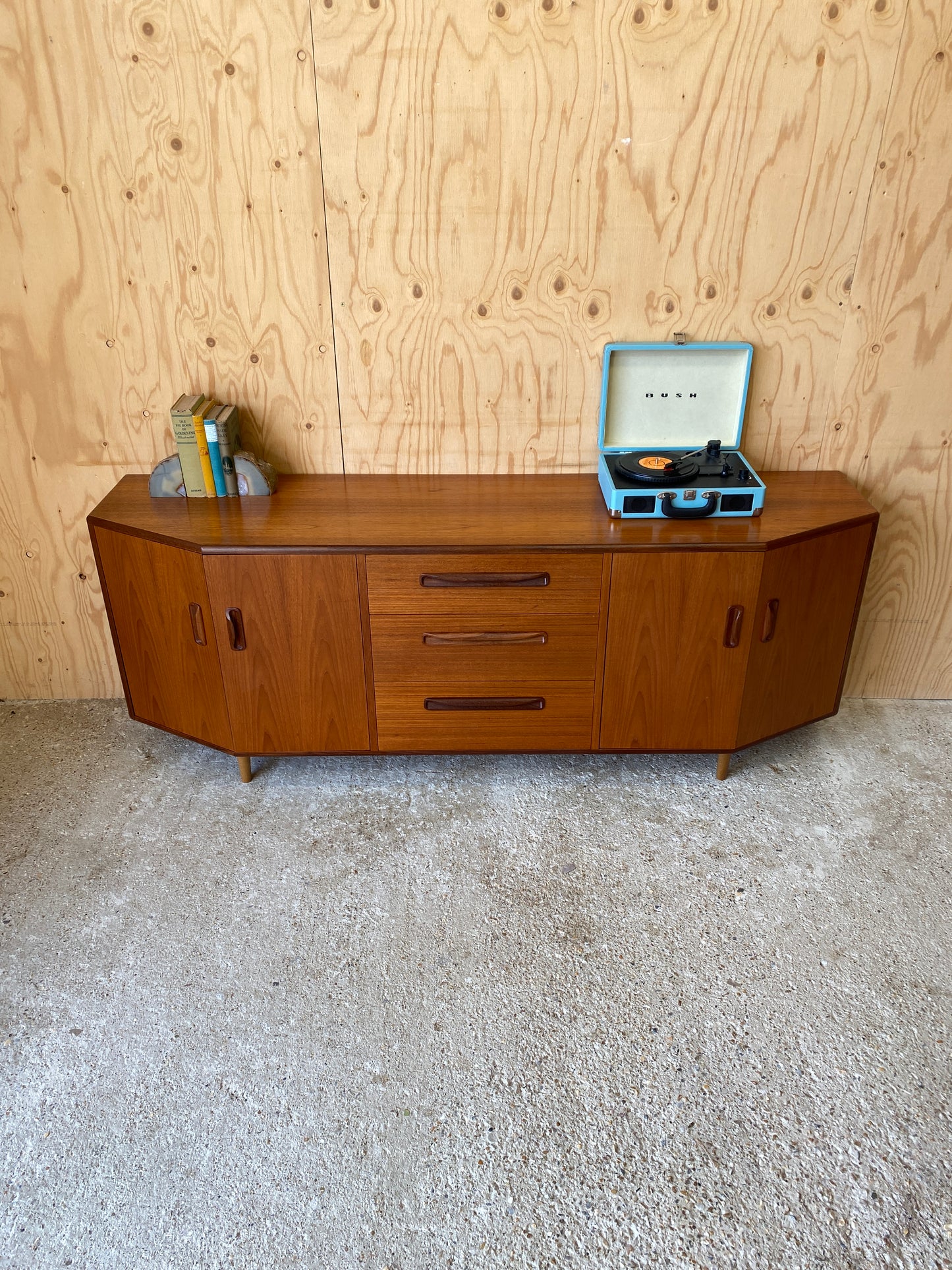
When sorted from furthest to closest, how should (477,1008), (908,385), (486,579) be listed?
(908,385)
(486,579)
(477,1008)

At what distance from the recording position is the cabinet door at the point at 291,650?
1.98m

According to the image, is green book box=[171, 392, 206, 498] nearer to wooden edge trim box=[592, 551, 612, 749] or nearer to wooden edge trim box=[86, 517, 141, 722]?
wooden edge trim box=[86, 517, 141, 722]

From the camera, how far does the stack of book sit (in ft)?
6.86

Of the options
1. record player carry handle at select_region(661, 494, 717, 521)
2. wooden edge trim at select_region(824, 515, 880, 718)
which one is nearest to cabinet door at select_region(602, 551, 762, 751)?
record player carry handle at select_region(661, 494, 717, 521)

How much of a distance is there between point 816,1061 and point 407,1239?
78 cm

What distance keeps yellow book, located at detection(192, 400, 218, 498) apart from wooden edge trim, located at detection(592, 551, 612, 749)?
0.98 metres

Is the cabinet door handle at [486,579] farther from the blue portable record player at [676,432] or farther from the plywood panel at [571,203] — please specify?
the plywood panel at [571,203]

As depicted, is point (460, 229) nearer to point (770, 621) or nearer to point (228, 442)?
point (228, 442)

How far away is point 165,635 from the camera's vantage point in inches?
83.7

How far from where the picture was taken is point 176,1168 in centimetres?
144

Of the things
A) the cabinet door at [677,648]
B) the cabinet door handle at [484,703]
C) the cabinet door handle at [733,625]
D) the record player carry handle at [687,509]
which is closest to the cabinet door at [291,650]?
the cabinet door handle at [484,703]

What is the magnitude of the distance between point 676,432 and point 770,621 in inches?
22.1

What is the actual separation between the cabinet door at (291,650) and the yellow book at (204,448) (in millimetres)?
294

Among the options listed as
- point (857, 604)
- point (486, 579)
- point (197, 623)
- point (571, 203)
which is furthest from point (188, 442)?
point (857, 604)
